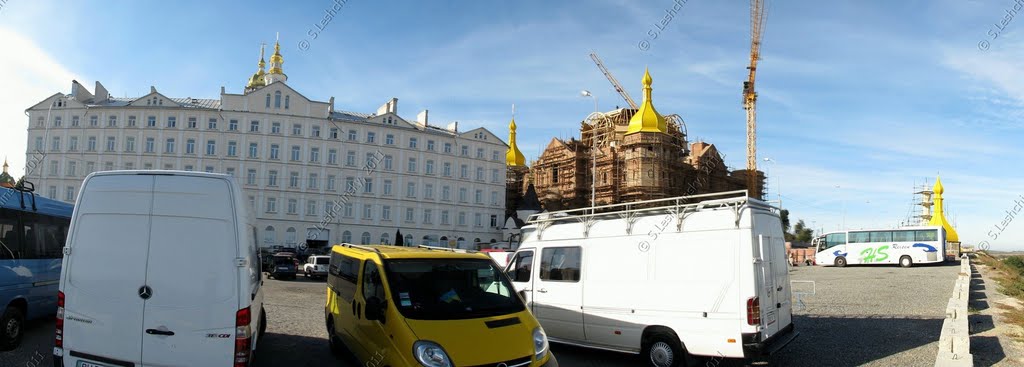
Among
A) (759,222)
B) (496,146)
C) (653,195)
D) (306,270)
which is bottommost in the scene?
(306,270)

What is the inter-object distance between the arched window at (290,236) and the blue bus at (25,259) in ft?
143

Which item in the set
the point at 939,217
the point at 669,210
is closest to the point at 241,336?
the point at 669,210

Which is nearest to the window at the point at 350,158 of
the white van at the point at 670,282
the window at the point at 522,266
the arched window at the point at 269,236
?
the arched window at the point at 269,236

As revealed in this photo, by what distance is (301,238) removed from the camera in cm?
5422

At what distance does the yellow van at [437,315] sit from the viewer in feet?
20.1

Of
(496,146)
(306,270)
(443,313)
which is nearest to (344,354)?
(443,313)

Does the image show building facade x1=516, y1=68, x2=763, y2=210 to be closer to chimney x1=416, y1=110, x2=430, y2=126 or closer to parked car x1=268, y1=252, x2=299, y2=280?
chimney x1=416, y1=110, x2=430, y2=126

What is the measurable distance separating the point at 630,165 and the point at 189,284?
201ft

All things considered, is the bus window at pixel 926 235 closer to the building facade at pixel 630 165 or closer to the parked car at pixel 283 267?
the building facade at pixel 630 165

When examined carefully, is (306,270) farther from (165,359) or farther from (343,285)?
(165,359)

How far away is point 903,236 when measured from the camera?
38188mm

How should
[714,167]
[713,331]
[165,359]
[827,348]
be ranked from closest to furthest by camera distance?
1. [165,359]
2. [713,331]
3. [827,348]
4. [714,167]

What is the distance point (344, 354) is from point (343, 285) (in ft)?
3.53

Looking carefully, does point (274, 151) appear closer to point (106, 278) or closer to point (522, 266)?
point (522, 266)
